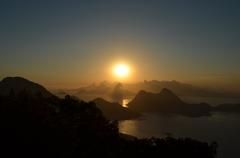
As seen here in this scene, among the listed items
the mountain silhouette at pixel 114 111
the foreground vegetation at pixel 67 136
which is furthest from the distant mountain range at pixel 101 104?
the foreground vegetation at pixel 67 136

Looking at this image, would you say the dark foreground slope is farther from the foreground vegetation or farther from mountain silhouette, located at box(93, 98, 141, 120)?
mountain silhouette, located at box(93, 98, 141, 120)

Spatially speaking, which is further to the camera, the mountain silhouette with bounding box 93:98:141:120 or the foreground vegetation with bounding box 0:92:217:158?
the mountain silhouette with bounding box 93:98:141:120

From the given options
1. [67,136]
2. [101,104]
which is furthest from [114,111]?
[67,136]

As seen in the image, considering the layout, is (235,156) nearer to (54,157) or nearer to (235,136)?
(235,136)

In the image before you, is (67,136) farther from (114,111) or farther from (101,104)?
(101,104)

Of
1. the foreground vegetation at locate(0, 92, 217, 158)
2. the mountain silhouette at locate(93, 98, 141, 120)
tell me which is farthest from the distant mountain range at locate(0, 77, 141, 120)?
the foreground vegetation at locate(0, 92, 217, 158)

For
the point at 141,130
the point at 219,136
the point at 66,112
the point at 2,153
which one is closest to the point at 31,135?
the point at 2,153

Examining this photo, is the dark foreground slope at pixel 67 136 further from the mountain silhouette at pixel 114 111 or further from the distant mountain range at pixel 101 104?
the mountain silhouette at pixel 114 111

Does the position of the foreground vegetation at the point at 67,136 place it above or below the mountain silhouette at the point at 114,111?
above
